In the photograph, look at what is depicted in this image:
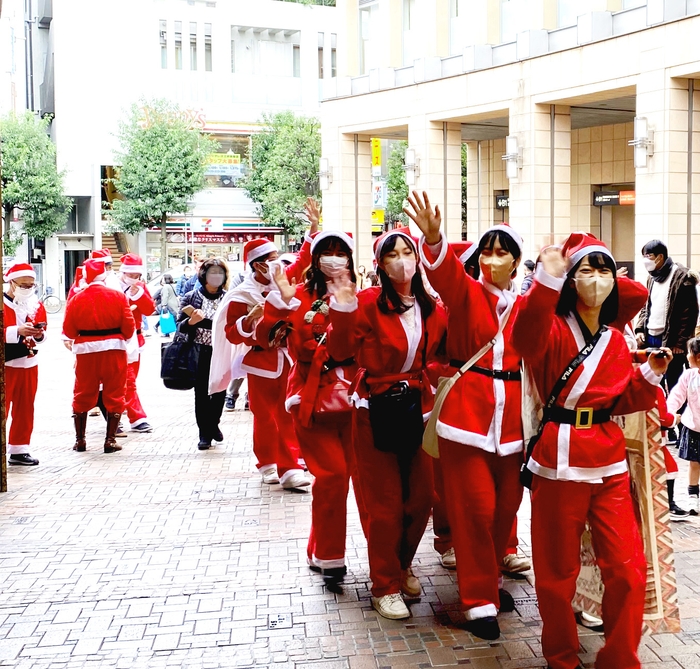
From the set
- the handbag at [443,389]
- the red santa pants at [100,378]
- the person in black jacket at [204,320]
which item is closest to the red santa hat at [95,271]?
the red santa pants at [100,378]

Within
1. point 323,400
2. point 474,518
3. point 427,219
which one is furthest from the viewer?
point 323,400

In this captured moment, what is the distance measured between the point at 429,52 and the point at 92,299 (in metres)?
17.6

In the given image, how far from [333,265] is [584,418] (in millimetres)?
2297

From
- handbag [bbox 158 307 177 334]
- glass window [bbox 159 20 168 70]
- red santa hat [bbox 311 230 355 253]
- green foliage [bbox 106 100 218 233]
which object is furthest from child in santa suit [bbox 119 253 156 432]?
glass window [bbox 159 20 168 70]

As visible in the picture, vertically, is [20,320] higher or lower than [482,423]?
higher

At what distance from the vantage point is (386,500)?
18.3ft

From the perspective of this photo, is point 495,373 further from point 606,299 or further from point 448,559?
point 448,559

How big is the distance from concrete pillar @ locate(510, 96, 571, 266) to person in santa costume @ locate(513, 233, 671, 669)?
18.6 metres

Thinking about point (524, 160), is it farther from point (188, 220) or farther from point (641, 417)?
point (188, 220)

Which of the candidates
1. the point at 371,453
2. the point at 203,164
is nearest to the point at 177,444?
the point at 371,453

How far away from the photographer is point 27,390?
33.6ft

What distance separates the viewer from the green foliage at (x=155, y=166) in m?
46.6

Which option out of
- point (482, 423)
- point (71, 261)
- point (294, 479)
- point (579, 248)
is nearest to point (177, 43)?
point (71, 261)

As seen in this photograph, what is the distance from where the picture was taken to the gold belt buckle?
4.56 metres
